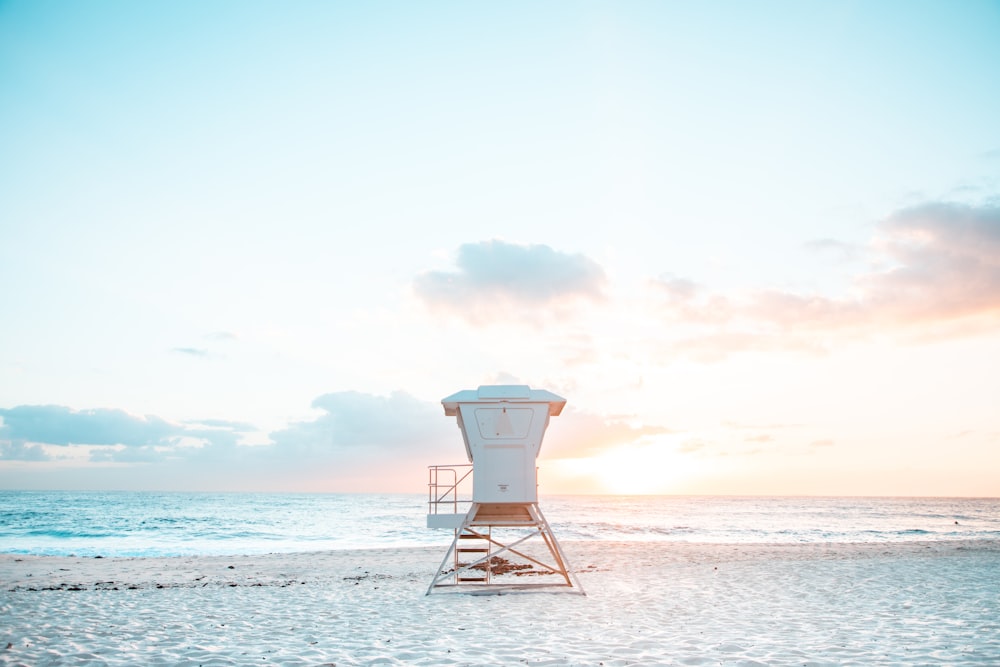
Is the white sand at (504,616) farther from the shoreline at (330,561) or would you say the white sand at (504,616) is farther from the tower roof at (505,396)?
the tower roof at (505,396)

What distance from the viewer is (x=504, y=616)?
12.0 meters

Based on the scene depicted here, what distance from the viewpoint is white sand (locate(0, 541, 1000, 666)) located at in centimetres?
915

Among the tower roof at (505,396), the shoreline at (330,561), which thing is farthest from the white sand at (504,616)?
the tower roof at (505,396)

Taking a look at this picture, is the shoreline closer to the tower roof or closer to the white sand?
the white sand

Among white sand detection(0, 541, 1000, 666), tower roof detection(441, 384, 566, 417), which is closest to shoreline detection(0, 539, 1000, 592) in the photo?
white sand detection(0, 541, 1000, 666)

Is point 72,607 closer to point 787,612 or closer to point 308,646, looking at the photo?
point 308,646

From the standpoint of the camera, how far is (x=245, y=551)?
2964cm

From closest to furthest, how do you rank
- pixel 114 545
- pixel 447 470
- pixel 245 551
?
pixel 447 470
pixel 245 551
pixel 114 545

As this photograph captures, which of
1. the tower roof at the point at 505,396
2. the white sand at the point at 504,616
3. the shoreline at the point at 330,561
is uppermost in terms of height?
the tower roof at the point at 505,396

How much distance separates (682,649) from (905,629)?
166 inches

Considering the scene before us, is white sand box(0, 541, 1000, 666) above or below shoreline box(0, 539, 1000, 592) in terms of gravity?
above

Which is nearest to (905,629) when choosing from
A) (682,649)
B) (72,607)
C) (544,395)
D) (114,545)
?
(682,649)

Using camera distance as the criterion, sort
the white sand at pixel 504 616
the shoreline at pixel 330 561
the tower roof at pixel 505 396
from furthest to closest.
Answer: the shoreline at pixel 330 561, the tower roof at pixel 505 396, the white sand at pixel 504 616

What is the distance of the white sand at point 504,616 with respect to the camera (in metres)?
9.15
